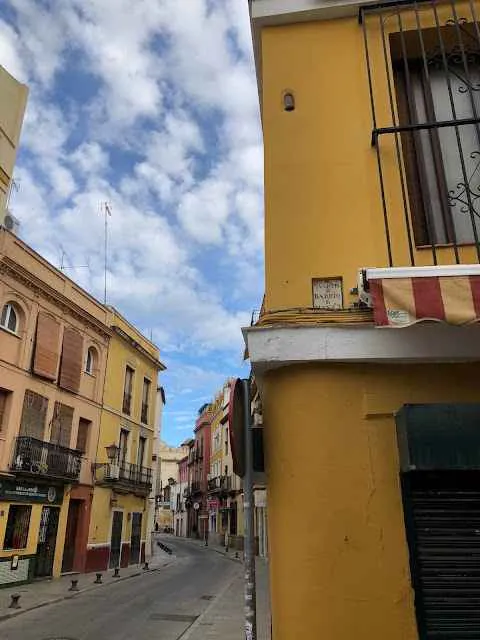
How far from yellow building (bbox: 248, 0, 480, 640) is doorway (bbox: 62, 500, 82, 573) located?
1944 cm

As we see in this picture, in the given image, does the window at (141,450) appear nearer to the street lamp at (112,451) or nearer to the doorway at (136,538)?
the doorway at (136,538)

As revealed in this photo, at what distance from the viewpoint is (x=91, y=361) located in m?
23.5

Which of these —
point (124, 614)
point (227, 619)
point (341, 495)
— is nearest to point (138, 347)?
point (124, 614)

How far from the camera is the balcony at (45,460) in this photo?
1748cm

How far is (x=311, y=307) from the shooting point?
3904 mm

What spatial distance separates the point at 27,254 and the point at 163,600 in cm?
1297

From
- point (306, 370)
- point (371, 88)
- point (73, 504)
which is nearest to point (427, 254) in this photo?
point (306, 370)

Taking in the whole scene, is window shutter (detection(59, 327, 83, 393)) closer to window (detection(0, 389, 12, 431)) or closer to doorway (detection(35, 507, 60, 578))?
window (detection(0, 389, 12, 431))

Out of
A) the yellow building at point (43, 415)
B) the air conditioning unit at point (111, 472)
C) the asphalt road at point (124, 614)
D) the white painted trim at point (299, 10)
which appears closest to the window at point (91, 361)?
the yellow building at point (43, 415)

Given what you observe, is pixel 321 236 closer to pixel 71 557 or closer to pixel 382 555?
pixel 382 555

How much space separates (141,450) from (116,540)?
17.1 ft

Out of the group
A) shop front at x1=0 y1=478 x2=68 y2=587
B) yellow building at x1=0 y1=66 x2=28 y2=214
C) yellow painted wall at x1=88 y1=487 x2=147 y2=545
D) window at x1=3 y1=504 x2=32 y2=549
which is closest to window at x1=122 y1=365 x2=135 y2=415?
yellow painted wall at x1=88 y1=487 x2=147 y2=545

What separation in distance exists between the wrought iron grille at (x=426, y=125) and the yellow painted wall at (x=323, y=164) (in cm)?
3

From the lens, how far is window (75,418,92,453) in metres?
22.0
